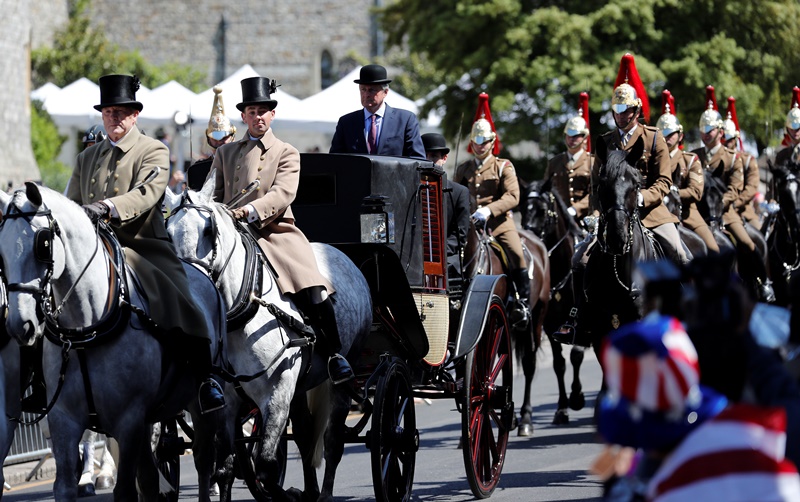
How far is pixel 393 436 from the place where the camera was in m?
8.63

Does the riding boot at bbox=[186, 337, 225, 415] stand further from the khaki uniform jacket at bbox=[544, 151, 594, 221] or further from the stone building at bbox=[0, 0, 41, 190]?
the stone building at bbox=[0, 0, 41, 190]

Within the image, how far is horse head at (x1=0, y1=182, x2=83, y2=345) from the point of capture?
6.53 m

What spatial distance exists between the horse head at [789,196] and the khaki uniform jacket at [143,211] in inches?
426

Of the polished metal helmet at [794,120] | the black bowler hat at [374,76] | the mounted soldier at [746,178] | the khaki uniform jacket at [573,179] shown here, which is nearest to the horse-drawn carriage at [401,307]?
the black bowler hat at [374,76]

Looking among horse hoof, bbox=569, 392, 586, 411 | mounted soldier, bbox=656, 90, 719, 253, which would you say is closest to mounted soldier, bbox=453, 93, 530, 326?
horse hoof, bbox=569, 392, 586, 411

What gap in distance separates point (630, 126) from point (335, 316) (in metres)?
3.83

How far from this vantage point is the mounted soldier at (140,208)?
7.40 meters

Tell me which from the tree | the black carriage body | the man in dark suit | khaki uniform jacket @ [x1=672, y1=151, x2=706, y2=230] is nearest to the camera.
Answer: the black carriage body

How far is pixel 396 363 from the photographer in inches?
343

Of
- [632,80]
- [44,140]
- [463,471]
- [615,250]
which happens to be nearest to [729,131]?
[632,80]

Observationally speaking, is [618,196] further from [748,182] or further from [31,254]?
[748,182]

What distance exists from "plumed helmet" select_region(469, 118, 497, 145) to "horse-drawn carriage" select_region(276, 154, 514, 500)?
4.67 meters

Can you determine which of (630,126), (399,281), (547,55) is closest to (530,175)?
(547,55)

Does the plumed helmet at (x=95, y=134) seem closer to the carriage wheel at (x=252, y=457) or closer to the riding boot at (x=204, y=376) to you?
the carriage wheel at (x=252, y=457)
